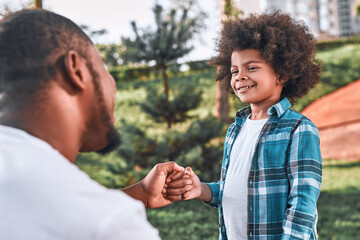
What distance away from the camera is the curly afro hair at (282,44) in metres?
2.30

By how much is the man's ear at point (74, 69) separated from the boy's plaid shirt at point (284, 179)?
117 centimetres

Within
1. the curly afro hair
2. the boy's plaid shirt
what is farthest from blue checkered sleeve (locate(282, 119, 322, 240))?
the curly afro hair

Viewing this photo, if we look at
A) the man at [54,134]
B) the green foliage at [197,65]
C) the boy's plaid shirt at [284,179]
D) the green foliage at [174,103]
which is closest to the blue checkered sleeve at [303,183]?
the boy's plaid shirt at [284,179]

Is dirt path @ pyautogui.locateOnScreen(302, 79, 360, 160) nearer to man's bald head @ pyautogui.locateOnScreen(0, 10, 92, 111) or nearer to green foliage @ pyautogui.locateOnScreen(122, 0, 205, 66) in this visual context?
green foliage @ pyautogui.locateOnScreen(122, 0, 205, 66)

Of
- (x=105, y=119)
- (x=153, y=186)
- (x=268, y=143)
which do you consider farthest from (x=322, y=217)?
(x=105, y=119)

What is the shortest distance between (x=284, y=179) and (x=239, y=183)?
0.29m

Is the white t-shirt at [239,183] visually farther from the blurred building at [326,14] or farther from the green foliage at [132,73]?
the blurred building at [326,14]

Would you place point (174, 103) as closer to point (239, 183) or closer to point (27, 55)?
point (239, 183)

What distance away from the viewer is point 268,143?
1.96 metres

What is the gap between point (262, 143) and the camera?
2.00m

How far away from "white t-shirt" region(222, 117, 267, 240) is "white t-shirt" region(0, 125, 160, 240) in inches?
55.3

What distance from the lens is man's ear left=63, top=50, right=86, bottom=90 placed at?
0.94 metres

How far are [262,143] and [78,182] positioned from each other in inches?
56.4

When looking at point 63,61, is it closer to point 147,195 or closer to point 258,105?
point 147,195
